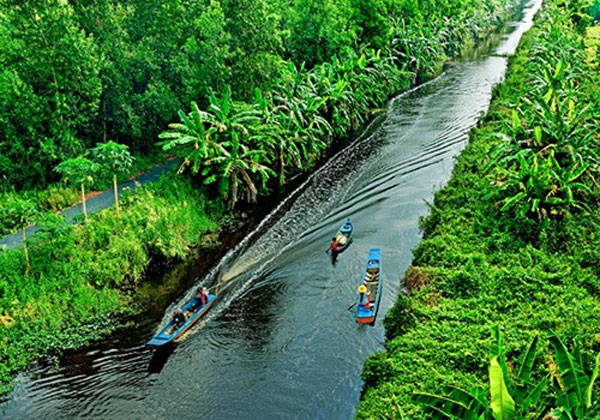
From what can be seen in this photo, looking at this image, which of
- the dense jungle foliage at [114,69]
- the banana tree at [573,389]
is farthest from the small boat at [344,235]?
the banana tree at [573,389]

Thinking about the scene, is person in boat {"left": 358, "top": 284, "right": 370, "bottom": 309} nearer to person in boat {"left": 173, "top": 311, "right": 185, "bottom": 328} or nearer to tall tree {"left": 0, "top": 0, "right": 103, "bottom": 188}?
person in boat {"left": 173, "top": 311, "right": 185, "bottom": 328}

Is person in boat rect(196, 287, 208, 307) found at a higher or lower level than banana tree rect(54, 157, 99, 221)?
lower

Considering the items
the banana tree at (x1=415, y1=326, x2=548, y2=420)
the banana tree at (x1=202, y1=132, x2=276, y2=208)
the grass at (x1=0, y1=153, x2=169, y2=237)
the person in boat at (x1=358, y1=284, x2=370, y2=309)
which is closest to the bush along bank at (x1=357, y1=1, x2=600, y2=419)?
the banana tree at (x1=415, y1=326, x2=548, y2=420)

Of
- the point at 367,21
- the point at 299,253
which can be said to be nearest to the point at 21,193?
the point at 299,253

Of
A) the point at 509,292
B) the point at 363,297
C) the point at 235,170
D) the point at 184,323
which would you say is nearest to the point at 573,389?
the point at 509,292

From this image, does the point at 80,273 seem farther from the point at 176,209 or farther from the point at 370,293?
the point at 370,293

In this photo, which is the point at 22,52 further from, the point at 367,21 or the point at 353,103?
the point at 367,21

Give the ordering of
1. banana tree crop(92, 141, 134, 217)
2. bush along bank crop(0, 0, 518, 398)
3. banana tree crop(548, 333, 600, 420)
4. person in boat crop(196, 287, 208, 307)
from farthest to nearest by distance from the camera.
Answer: banana tree crop(92, 141, 134, 217) < person in boat crop(196, 287, 208, 307) < bush along bank crop(0, 0, 518, 398) < banana tree crop(548, 333, 600, 420)
